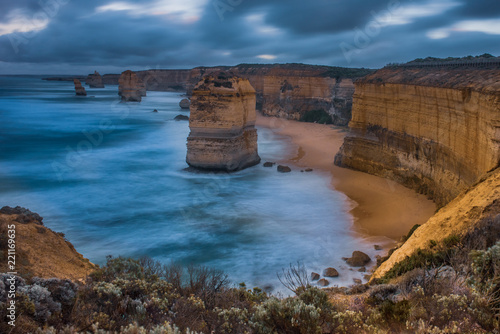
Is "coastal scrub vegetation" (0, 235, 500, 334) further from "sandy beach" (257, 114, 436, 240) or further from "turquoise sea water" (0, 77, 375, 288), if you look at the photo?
"sandy beach" (257, 114, 436, 240)

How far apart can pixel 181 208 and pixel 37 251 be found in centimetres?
886

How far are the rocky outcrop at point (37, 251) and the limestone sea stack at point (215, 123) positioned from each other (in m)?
11.6

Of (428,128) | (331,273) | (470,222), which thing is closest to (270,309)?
(470,222)

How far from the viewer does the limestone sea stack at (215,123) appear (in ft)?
65.9

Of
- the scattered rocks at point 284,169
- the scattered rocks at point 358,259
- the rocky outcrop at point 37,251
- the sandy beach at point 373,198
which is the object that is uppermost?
the rocky outcrop at point 37,251

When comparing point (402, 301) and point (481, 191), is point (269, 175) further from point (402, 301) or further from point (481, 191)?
point (402, 301)

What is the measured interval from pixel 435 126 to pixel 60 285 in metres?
14.1

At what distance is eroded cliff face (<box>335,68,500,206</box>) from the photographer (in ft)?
36.0

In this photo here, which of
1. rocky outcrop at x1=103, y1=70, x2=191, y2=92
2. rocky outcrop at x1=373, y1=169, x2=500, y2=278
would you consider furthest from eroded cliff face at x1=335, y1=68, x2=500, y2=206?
rocky outcrop at x1=103, y1=70, x2=191, y2=92

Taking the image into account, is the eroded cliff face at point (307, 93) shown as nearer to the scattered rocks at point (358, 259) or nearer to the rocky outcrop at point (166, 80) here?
the scattered rocks at point (358, 259)

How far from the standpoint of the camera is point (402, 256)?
8.09 meters

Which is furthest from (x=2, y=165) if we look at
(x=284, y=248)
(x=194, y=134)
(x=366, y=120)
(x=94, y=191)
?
(x=366, y=120)

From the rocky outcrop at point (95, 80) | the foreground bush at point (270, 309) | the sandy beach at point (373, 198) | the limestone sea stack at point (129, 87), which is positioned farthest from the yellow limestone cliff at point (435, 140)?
the rocky outcrop at point (95, 80)

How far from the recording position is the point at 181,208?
648 inches
